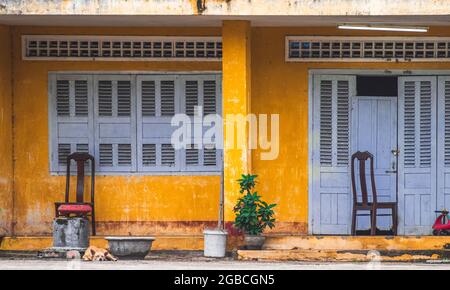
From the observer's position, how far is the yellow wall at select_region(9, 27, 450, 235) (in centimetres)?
1775

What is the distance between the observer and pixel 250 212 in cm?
1633

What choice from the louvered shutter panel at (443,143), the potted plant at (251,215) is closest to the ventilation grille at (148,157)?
the potted plant at (251,215)

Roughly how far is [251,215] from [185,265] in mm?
1195

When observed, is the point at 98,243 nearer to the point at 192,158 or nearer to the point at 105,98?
the point at 192,158

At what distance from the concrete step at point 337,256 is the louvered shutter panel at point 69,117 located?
302 cm

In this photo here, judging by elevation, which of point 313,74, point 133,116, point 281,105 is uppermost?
point 313,74

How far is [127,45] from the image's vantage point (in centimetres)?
1773

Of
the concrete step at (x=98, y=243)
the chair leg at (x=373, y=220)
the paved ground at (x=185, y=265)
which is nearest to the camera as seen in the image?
the paved ground at (x=185, y=265)

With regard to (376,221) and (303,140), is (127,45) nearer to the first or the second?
(303,140)

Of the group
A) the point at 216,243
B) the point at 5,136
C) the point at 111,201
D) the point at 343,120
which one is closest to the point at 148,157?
the point at 111,201

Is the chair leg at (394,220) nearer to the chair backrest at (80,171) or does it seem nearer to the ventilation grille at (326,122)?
the ventilation grille at (326,122)

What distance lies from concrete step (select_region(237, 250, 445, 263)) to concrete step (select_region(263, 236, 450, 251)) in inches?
7.4

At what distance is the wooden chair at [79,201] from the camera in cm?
1731

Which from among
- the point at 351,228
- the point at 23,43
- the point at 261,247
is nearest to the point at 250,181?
the point at 261,247
